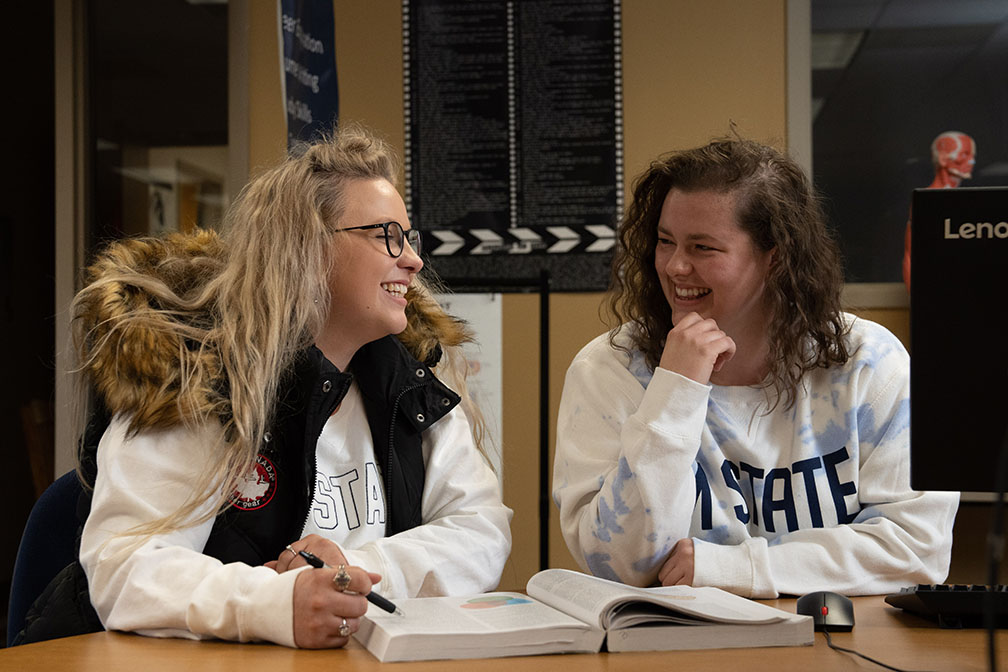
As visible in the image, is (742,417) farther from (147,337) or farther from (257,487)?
(147,337)

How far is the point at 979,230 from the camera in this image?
1.04 m

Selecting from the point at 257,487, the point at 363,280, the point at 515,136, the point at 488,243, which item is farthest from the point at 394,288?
the point at 515,136

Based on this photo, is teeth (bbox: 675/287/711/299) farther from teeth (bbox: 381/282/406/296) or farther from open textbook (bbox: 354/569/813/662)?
open textbook (bbox: 354/569/813/662)

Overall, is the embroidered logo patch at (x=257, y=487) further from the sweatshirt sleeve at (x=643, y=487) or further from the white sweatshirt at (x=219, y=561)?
the sweatshirt sleeve at (x=643, y=487)

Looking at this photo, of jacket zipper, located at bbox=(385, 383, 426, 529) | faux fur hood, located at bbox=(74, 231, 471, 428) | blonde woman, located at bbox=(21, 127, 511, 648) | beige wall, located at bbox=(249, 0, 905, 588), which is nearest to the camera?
blonde woman, located at bbox=(21, 127, 511, 648)

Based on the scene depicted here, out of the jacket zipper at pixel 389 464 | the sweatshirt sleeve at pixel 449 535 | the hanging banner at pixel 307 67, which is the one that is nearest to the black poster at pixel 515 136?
the hanging banner at pixel 307 67

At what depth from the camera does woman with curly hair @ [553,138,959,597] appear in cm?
155

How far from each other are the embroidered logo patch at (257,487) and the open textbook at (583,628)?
0.40 meters

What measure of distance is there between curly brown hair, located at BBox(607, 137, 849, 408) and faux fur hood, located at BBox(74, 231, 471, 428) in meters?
0.75

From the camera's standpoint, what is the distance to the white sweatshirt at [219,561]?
1186 mm

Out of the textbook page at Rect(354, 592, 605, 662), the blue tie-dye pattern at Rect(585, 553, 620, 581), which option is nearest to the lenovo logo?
the textbook page at Rect(354, 592, 605, 662)

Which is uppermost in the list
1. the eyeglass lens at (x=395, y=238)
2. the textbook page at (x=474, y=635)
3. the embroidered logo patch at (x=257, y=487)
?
the eyeglass lens at (x=395, y=238)

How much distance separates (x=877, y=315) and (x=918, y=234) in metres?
2.37

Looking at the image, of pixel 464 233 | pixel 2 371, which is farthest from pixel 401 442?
pixel 2 371
